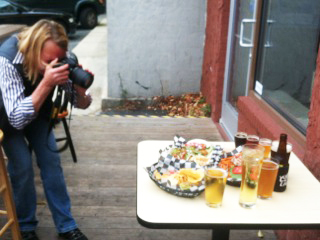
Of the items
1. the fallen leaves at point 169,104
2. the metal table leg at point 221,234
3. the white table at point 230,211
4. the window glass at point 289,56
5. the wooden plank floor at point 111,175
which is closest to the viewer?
the white table at point 230,211

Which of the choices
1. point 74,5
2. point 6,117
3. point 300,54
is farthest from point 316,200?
point 74,5

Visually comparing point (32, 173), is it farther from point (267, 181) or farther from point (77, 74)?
point (267, 181)

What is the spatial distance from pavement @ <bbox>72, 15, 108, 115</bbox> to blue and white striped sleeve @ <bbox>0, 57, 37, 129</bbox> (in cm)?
414

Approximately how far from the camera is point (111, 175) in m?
3.70

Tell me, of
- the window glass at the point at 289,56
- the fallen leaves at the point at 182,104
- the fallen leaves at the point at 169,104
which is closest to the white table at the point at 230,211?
the window glass at the point at 289,56

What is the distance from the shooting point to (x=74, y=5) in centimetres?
1334

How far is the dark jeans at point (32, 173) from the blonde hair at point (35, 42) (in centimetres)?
39

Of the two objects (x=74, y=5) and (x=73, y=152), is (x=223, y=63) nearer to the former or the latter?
(x=73, y=152)

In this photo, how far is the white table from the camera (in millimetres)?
1517

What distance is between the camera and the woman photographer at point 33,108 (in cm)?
217

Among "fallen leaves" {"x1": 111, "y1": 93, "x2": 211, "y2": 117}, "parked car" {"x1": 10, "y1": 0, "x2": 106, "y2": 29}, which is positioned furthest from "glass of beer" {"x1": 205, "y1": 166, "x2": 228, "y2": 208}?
"parked car" {"x1": 10, "y1": 0, "x2": 106, "y2": 29}

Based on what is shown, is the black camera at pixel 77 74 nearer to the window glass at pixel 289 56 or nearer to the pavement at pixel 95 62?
the window glass at pixel 289 56

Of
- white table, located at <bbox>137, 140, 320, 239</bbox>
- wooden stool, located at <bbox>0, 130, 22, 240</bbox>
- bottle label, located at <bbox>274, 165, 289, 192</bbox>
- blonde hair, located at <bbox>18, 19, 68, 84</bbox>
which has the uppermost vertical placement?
blonde hair, located at <bbox>18, 19, 68, 84</bbox>

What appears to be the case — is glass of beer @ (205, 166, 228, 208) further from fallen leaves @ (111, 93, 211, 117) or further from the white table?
fallen leaves @ (111, 93, 211, 117)
